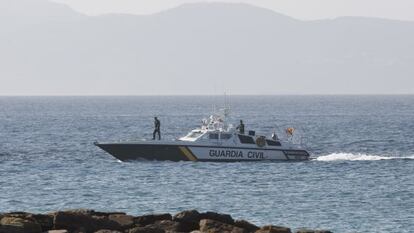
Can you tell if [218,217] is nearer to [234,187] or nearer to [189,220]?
[189,220]

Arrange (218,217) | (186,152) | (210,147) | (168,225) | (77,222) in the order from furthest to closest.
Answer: (210,147), (186,152), (218,217), (168,225), (77,222)

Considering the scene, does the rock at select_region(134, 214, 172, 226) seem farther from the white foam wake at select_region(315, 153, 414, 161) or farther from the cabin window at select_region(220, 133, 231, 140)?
the white foam wake at select_region(315, 153, 414, 161)

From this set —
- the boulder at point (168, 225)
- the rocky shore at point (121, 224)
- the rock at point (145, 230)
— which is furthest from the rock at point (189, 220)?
the rock at point (145, 230)

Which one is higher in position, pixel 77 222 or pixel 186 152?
pixel 77 222

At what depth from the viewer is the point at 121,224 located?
96.8ft

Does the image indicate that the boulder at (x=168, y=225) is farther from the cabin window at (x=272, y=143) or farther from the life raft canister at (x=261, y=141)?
the cabin window at (x=272, y=143)

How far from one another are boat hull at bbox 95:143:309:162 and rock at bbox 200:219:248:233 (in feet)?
106

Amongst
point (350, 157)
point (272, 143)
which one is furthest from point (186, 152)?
point (350, 157)

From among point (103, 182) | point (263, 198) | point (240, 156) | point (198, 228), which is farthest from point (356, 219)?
point (240, 156)

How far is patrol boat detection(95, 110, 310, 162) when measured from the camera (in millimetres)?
61031

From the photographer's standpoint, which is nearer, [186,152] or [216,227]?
[216,227]

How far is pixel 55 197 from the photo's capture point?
46625 millimetres

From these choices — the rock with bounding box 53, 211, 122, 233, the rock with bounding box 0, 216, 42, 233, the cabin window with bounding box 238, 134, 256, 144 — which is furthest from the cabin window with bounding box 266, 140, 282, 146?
the rock with bounding box 0, 216, 42, 233

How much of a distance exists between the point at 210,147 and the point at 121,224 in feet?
105
